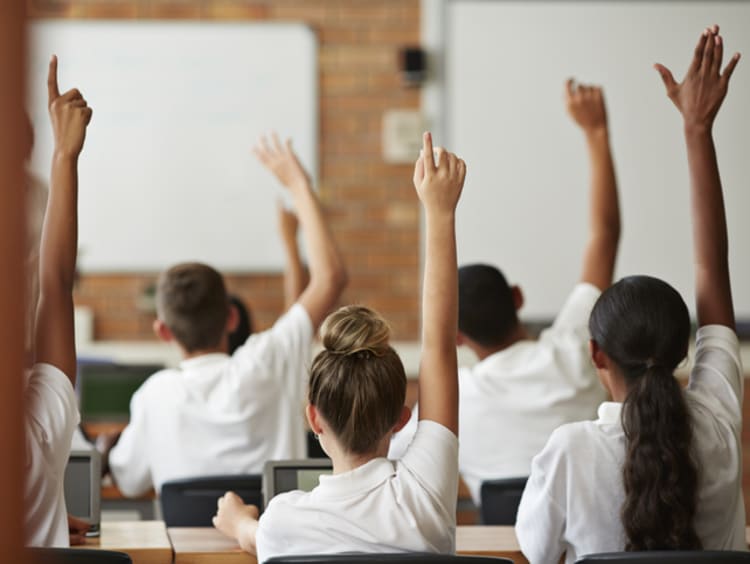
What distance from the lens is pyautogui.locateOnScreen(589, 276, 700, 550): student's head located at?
6.26ft

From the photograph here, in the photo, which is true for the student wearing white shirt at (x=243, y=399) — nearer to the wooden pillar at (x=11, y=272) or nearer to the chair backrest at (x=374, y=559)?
the chair backrest at (x=374, y=559)

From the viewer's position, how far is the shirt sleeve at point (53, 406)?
73.0 inches

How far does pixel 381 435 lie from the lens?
1.88 m

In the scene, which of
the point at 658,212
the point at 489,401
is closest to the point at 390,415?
the point at 489,401

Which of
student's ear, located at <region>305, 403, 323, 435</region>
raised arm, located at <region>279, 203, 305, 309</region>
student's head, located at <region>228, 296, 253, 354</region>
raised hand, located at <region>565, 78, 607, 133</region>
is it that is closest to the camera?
student's ear, located at <region>305, 403, 323, 435</region>

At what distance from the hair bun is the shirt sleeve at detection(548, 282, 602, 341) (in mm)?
1342

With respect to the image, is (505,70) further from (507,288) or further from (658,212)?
(507,288)


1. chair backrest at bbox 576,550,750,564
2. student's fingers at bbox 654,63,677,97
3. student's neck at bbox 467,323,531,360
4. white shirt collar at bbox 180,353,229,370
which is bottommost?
chair backrest at bbox 576,550,750,564

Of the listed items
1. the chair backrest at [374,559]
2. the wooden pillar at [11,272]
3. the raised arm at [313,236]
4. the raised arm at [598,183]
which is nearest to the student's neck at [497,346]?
the raised arm at [598,183]

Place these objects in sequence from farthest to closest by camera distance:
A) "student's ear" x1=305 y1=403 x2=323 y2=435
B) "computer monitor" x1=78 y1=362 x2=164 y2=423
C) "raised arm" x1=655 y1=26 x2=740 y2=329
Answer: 1. "computer monitor" x1=78 y1=362 x2=164 y2=423
2. "raised arm" x1=655 y1=26 x2=740 y2=329
3. "student's ear" x1=305 y1=403 x2=323 y2=435

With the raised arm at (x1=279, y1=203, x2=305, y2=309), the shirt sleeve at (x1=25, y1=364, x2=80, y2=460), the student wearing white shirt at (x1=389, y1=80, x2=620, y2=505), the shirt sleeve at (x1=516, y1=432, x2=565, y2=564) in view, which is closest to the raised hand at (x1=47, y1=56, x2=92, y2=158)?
the shirt sleeve at (x1=25, y1=364, x2=80, y2=460)

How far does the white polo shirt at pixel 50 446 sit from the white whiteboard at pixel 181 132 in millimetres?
4354

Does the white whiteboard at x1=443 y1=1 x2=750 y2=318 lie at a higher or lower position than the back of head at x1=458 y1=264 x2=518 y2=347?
higher

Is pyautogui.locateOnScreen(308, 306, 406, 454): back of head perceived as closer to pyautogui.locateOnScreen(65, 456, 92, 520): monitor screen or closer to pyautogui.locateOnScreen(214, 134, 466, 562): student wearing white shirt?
pyautogui.locateOnScreen(214, 134, 466, 562): student wearing white shirt
